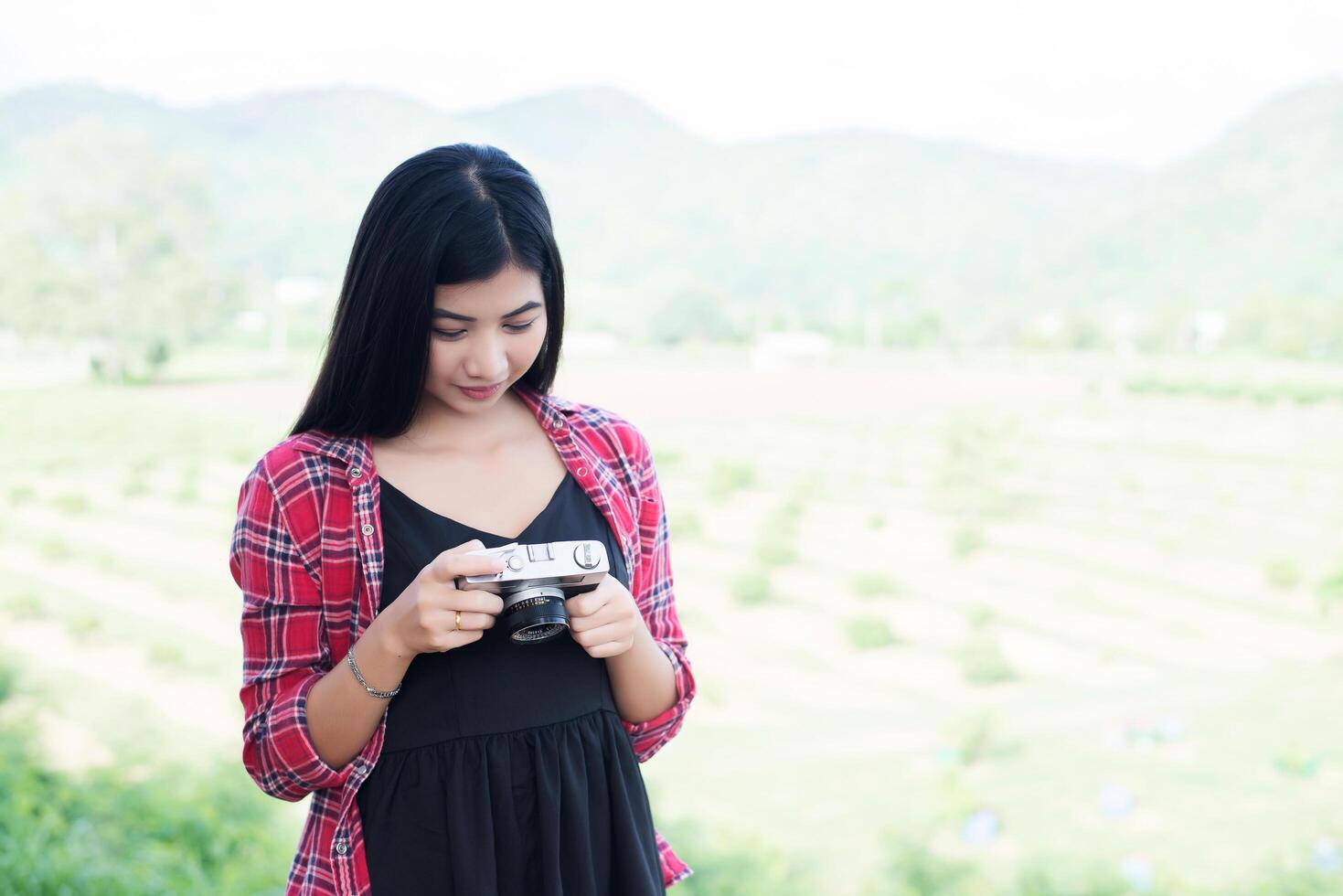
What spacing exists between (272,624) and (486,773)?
0.21m

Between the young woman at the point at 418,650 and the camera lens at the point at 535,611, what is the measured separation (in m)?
0.03

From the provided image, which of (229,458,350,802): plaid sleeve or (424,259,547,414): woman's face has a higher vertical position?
(424,259,547,414): woman's face

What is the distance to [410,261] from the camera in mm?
873

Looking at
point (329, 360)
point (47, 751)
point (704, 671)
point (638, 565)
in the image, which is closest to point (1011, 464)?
point (704, 671)

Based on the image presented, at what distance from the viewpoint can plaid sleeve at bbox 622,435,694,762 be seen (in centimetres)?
104

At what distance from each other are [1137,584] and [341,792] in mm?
2270

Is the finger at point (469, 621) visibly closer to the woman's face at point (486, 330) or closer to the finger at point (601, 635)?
the finger at point (601, 635)

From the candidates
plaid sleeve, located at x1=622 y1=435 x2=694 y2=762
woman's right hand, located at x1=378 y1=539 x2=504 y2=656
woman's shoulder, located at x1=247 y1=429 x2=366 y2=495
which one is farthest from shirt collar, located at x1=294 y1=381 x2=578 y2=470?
plaid sleeve, located at x1=622 y1=435 x2=694 y2=762

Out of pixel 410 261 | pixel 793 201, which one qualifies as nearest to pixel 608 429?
pixel 410 261

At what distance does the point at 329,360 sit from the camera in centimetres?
94

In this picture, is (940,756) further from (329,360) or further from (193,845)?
(329,360)

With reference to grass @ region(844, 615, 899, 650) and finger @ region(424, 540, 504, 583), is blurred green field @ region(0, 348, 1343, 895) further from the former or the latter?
finger @ region(424, 540, 504, 583)

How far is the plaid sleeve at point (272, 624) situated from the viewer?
886 mm

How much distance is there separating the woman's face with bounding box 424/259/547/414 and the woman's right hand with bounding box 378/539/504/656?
166 mm
